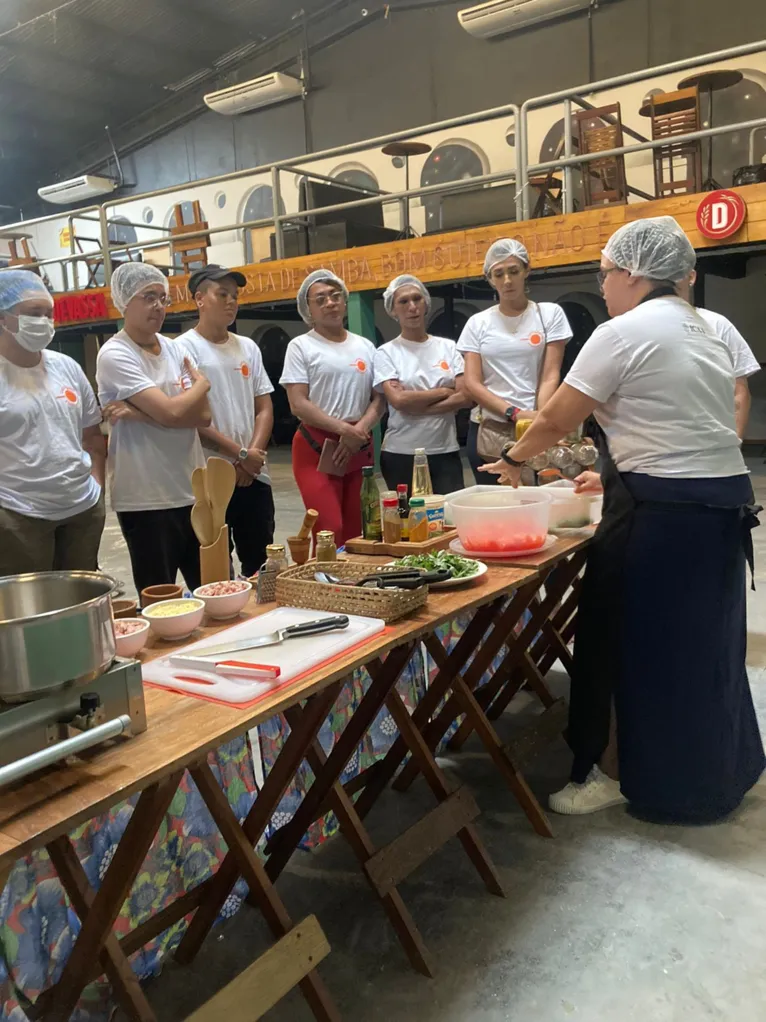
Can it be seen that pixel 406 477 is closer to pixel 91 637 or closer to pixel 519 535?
pixel 519 535

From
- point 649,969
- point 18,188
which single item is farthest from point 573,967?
point 18,188

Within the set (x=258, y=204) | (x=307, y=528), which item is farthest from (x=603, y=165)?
(x=258, y=204)

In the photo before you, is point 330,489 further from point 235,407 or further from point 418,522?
point 418,522

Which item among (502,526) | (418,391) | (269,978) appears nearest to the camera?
(269,978)

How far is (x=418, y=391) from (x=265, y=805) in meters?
2.12

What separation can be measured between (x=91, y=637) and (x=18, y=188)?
54.8 ft

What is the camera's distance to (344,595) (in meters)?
1.67

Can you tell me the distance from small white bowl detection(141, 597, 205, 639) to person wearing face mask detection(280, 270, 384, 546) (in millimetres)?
1447

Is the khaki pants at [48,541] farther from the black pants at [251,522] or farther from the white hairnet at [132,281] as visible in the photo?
the white hairnet at [132,281]

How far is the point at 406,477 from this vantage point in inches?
139

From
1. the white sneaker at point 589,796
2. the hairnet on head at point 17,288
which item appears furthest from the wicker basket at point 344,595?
the hairnet on head at point 17,288

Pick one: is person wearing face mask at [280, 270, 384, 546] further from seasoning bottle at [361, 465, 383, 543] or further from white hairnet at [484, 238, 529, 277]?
seasoning bottle at [361, 465, 383, 543]

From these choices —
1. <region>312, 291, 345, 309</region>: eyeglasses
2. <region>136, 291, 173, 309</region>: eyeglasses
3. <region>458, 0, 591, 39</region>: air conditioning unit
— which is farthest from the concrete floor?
<region>458, 0, 591, 39</region>: air conditioning unit

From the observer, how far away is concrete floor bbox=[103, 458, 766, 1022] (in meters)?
1.56
